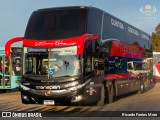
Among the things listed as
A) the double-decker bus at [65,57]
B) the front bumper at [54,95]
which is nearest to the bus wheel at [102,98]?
the double-decker bus at [65,57]

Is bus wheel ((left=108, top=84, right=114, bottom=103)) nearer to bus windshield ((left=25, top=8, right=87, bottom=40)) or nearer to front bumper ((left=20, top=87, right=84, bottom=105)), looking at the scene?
front bumper ((left=20, top=87, right=84, bottom=105))

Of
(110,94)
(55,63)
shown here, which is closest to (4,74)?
(110,94)

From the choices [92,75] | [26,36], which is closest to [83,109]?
[92,75]

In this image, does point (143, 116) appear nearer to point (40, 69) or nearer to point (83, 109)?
point (83, 109)

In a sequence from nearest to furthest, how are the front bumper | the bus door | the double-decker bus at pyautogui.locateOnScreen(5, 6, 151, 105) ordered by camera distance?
the front bumper, the double-decker bus at pyautogui.locateOnScreen(5, 6, 151, 105), the bus door

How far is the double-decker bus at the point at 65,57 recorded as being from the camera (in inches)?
545

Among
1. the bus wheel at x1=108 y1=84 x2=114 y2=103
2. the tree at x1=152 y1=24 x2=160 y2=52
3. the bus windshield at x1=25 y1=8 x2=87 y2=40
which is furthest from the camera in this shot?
the tree at x1=152 y1=24 x2=160 y2=52

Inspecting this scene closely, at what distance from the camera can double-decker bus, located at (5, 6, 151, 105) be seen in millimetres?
13836

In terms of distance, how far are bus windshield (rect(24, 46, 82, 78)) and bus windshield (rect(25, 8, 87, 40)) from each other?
1.86ft

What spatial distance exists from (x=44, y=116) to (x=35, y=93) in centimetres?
159

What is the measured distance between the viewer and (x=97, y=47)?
50.0 feet

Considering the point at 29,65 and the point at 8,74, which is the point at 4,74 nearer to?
the point at 8,74

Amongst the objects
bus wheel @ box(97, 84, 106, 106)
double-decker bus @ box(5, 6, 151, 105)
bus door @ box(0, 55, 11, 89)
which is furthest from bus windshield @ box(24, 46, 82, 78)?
bus door @ box(0, 55, 11, 89)

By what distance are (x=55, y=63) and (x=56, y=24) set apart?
1476 millimetres
